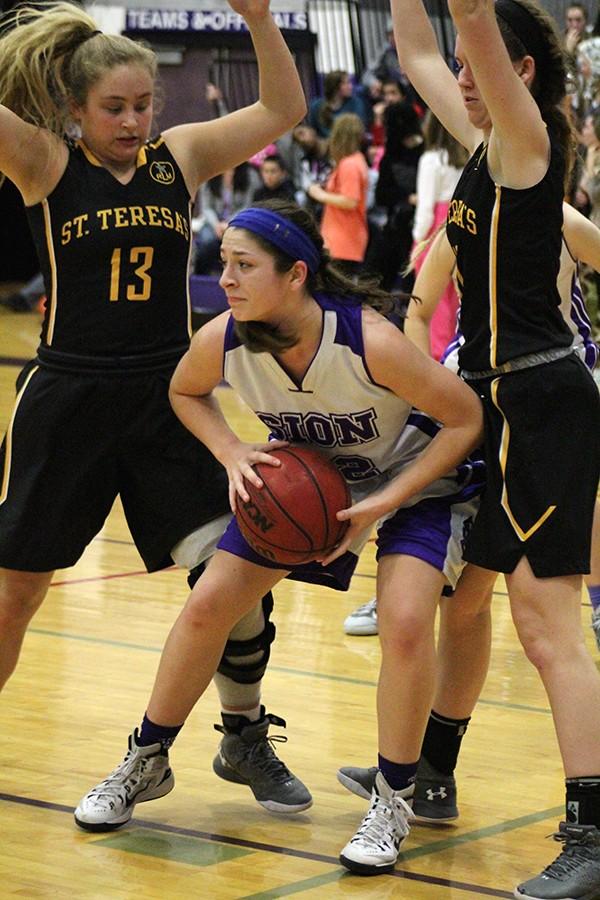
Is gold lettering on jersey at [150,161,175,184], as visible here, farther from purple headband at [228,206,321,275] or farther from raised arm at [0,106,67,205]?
purple headband at [228,206,321,275]

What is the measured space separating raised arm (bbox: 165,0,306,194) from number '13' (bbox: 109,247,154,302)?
0.29 metres

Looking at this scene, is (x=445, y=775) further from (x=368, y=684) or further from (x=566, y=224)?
(x=566, y=224)

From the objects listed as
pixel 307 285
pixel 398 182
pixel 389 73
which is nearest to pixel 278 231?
pixel 307 285

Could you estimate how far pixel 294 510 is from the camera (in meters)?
3.46

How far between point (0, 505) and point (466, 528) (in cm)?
115

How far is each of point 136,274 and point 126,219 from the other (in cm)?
13

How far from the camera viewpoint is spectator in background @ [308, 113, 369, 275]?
12648 mm

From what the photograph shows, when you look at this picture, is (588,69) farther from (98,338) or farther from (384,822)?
(384,822)

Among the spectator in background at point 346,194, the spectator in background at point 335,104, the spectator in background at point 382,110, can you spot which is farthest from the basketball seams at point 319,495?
the spectator in background at point 335,104

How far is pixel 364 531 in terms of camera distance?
3.61 m

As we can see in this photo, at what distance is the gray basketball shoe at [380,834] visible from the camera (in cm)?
348

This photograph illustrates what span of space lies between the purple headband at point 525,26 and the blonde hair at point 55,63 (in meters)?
0.94

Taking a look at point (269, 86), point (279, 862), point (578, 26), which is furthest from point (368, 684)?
point (578, 26)

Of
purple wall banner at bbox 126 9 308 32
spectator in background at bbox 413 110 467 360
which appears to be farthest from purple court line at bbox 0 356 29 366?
purple wall banner at bbox 126 9 308 32
